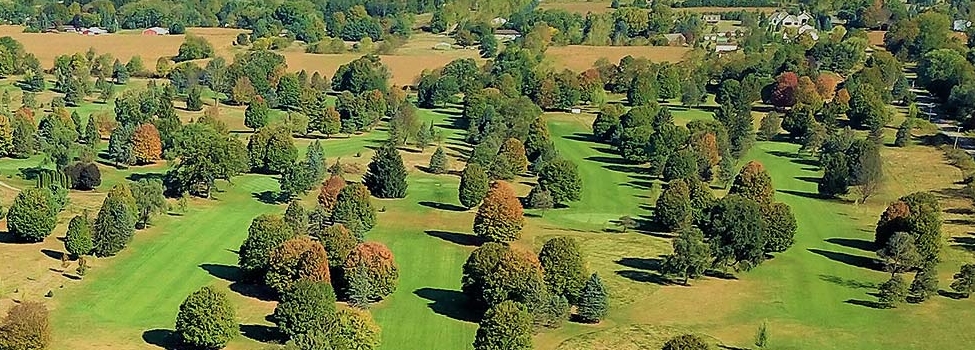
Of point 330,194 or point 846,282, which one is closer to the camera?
point 846,282

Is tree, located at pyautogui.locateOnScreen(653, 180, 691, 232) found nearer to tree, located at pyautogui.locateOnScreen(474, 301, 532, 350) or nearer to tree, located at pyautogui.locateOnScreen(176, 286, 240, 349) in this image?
tree, located at pyautogui.locateOnScreen(474, 301, 532, 350)

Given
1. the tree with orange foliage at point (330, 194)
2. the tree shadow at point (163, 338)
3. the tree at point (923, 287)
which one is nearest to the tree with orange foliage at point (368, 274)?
the tree shadow at point (163, 338)

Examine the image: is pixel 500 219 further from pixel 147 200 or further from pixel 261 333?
pixel 147 200

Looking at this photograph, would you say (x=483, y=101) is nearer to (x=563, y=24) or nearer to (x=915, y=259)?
(x=915, y=259)

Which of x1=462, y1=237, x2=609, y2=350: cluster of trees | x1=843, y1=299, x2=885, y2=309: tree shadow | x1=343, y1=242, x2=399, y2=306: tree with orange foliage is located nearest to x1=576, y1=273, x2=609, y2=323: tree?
x1=462, y1=237, x2=609, y2=350: cluster of trees

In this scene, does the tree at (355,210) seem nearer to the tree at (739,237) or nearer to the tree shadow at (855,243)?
the tree at (739,237)

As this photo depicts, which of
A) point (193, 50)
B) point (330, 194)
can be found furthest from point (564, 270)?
point (193, 50)
